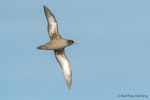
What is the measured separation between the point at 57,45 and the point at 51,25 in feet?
7.46

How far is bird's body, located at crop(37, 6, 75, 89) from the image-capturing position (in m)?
27.0

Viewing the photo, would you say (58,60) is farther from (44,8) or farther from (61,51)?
(44,8)

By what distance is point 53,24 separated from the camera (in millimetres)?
28781

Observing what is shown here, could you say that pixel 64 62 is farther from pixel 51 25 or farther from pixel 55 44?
pixel 51 25

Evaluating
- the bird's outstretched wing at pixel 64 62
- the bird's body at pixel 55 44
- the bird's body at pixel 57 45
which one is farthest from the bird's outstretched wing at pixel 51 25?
the bird's outstretched wing at pixel 64 62

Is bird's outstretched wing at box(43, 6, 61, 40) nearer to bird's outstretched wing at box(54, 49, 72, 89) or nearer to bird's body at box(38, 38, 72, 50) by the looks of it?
bird's body at box(38, 38, 72, 50)

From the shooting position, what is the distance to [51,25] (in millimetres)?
28766

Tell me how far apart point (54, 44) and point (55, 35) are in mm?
1163

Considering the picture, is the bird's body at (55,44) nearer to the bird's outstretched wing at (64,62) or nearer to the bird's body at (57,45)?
the bird's body at (57,45)

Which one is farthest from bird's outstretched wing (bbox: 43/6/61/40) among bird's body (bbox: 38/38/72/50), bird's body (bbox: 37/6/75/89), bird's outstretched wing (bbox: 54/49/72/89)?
bird's outstretched wing (bbox: 54/49/72/89)

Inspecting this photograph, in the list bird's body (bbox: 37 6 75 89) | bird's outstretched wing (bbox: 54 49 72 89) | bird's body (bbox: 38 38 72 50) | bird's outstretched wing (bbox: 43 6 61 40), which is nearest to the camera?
bird's body (bbox: 38 38 72 50)

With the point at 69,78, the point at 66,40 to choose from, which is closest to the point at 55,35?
the point at 66,40

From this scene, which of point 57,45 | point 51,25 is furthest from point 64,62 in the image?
point 51,25

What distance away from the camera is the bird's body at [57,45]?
27.0m
